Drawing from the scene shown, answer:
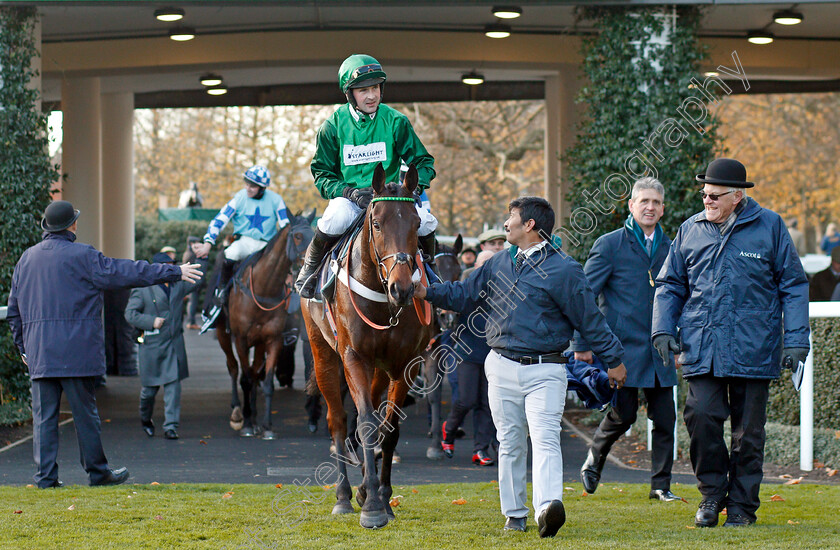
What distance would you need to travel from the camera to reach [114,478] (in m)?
7.00

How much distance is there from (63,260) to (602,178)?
18.3ft

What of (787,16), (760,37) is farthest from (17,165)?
(760,37)

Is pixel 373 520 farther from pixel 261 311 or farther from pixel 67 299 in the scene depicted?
pixel 261 311

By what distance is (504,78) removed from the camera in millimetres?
15352

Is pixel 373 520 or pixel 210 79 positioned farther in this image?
pixel 210 79

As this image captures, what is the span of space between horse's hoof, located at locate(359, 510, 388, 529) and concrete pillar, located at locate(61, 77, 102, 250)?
409 inches

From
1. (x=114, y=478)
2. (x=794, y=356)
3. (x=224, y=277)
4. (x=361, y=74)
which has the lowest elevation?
(x=114, y=478)

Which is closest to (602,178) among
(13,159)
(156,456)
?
(156,456)

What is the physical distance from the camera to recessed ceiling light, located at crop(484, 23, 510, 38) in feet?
41.0

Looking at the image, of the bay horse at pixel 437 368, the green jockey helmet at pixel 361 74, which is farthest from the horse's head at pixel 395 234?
the bay horse at pixel 437 368

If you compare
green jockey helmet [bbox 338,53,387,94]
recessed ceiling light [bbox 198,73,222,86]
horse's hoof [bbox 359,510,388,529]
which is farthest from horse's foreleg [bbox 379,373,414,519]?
recessed ceiling light [bbox 198,73,222,86]

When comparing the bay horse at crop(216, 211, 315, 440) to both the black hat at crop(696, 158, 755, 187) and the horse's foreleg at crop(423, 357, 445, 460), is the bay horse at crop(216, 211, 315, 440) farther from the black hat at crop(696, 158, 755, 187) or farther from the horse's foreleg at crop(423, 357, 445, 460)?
the black hat at crop(696, 158, 755, 187)

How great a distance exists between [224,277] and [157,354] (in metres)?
1.36

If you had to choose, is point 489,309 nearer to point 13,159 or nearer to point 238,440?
point 238,440
